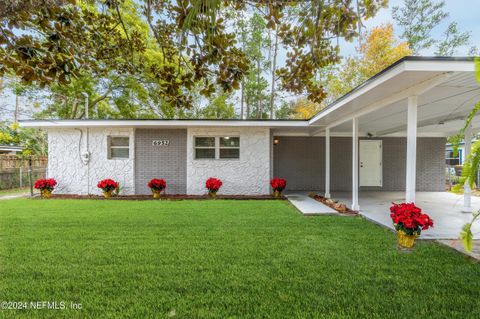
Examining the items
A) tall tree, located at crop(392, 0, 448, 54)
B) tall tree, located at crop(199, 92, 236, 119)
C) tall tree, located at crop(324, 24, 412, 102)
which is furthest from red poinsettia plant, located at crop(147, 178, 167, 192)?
tall tree, located at crop(392, 0, 448, 54)

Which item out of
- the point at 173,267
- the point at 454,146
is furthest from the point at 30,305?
the point at 454,146

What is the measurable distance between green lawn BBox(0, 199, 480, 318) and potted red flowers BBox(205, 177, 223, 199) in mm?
3405

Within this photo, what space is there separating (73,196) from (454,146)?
34.0ft

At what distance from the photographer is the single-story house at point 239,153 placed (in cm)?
877

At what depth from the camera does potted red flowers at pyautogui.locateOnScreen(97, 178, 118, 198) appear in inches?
344

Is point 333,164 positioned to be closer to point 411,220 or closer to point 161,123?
point 161,123

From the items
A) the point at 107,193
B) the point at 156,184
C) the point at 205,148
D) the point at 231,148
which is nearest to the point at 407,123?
the point at 231,148

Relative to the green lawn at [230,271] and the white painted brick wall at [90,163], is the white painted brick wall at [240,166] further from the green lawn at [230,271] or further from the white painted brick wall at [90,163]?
the green lawn at [230,271]

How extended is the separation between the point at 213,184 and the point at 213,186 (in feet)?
0.23

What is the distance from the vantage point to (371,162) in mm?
10938

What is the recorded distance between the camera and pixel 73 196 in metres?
9.01

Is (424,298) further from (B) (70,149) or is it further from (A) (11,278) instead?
(B) (70,149)

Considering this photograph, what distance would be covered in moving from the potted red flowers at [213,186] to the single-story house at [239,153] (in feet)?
1.84

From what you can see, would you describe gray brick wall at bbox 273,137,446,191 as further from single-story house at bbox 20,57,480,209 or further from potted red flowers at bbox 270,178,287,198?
potted red flowers at bbox 270,178,287,198
